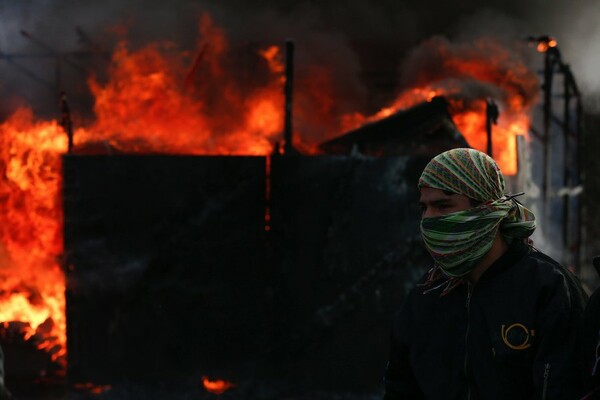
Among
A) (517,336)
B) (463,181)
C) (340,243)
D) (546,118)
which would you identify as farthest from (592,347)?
(546,118)

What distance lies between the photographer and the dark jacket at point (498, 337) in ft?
7.79

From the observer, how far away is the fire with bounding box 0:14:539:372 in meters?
8.20

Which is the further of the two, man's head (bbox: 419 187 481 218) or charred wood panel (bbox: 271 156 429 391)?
charred wood panel (bbox: 271 156 429 391)

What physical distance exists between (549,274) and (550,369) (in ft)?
1.12

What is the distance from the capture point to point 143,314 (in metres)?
7.41

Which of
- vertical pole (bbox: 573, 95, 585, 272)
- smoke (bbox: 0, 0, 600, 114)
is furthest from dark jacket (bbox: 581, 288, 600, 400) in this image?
vertical pole (bbox: 573, 95, 585, 272)

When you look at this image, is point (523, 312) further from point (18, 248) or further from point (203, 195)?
point (18, 248)

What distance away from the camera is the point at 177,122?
981 cm

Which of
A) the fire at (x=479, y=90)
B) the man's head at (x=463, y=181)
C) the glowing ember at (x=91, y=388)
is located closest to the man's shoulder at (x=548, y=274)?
the man's head at (x=463, y=181)

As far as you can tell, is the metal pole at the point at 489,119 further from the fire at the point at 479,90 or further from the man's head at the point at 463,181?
the man's head at the point at 463,181

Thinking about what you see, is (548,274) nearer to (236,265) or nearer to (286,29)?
(236,265)

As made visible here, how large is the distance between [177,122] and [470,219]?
7.70 meters

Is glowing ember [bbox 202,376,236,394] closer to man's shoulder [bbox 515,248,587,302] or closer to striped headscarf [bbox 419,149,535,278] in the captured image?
striped headscarf [bbox 419,149,535,278]

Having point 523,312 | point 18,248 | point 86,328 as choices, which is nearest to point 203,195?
point 86,328
